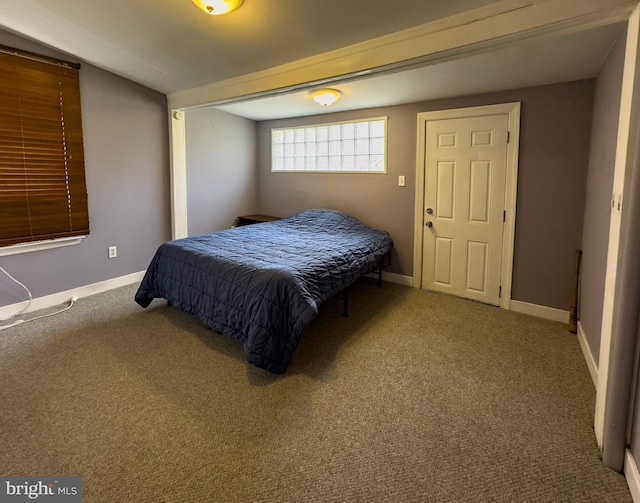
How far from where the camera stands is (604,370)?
1668 millimetres

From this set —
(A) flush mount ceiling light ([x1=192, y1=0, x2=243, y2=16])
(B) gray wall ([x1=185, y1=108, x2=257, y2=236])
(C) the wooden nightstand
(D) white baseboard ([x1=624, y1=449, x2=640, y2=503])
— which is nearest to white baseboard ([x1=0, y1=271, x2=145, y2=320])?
(B) gray wall ([x1=185, y1=108, x2=257, y2=236])

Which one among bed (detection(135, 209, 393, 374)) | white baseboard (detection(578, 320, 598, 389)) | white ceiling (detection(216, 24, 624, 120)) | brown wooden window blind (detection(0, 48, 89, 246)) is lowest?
white baseboard (detection(578, 320, 598, 389))

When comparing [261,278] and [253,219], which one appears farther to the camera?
[253,219]

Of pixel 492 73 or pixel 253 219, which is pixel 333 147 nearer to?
pixel 253 219

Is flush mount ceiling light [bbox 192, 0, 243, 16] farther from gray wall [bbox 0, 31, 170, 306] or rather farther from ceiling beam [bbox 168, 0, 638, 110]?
gray wall [bbox 0, 31, 170, 306]

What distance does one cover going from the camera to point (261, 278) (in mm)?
2363

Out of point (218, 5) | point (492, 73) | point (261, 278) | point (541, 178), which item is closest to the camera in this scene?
point (218, 5)

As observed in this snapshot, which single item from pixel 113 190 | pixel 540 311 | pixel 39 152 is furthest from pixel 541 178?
pixel 39 152

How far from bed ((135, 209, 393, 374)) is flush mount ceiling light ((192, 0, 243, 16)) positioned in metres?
1.61

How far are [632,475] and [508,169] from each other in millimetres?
2550

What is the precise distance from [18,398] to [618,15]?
3704 millimetres

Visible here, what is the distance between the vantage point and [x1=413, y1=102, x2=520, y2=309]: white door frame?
3.19 m
